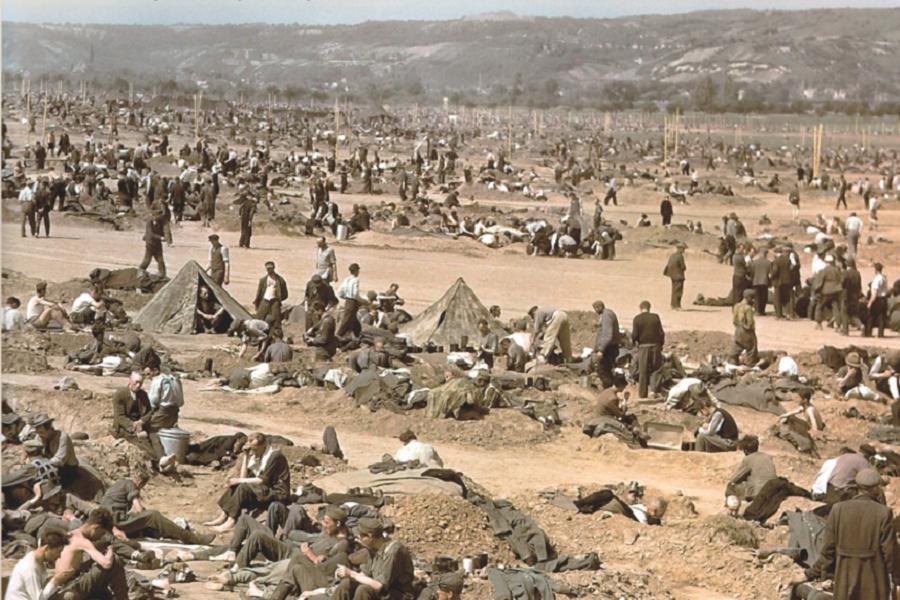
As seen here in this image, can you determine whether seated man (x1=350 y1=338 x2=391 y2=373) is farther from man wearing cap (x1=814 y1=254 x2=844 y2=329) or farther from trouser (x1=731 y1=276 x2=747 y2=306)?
man wearing cap (x1=814 y1=254 x2=844 y2=329)

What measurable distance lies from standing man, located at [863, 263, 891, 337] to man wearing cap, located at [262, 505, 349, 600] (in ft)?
48.4

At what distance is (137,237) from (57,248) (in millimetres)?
2722

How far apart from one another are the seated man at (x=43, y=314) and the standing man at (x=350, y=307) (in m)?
3.48

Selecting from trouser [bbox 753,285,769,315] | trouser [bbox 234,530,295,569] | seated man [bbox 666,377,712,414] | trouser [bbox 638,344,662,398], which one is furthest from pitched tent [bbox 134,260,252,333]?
trouser [bbox 234,530,295,569]

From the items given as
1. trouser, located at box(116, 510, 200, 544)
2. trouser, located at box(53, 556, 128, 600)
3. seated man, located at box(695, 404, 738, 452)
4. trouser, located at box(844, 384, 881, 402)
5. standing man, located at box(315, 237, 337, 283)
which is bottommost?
trouser, located at box(844, 384, 881, 402)

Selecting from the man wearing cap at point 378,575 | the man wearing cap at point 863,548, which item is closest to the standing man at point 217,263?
the man wearing cap at point 378,575

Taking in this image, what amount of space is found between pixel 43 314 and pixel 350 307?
396 cm

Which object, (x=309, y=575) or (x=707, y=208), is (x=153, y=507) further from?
(x=707, y=208)

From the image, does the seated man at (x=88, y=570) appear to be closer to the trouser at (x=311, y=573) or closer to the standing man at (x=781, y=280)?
the trouser at (x=311, y=573)

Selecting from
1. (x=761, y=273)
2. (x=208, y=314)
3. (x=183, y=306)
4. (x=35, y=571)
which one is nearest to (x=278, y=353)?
(x=208, y=314)

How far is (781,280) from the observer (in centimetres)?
2478

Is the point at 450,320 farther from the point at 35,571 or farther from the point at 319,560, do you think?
the point at 35,571

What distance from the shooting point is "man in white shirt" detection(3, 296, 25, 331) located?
762 inches

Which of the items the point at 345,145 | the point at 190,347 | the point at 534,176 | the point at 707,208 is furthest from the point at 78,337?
the point at 345,145
